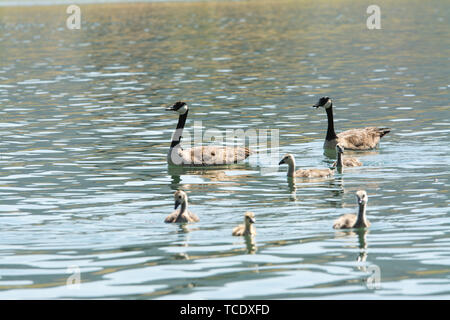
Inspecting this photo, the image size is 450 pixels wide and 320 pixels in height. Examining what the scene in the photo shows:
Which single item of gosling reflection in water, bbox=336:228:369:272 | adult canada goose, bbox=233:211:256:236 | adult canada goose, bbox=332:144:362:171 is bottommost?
gosling reflection in water, bbox=336:228:369:272

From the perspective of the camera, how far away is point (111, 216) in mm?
18844

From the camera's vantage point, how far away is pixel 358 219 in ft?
55.9

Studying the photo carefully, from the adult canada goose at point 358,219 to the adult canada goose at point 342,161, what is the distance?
6.48m

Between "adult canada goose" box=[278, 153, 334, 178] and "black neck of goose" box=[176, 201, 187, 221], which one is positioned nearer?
"black neck of goose" box=[176, 201, 187, 221]

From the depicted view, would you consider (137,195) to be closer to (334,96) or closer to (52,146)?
(52,146)

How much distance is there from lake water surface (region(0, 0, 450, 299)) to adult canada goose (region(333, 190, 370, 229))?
0.26 metres

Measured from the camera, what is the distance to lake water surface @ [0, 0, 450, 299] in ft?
48.2

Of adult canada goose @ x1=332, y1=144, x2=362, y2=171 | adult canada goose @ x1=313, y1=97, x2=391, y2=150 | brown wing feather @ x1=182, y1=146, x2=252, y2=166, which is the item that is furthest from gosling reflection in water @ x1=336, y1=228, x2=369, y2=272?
adult canada goose @ x1=313, y1=97, x2=391, y2=150

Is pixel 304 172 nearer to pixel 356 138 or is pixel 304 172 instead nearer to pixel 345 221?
pixel 356 138

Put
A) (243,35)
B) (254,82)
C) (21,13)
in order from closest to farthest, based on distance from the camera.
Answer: (254,82), (243,35), (21,13)

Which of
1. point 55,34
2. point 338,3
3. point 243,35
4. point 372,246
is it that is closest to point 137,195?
point 372,246

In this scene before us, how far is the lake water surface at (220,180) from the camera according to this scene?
1470 centimetres

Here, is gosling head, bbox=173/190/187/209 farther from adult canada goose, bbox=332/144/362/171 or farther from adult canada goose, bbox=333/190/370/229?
adult canada goose, bbox=332/144/362/171

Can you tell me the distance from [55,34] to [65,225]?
219 feet
